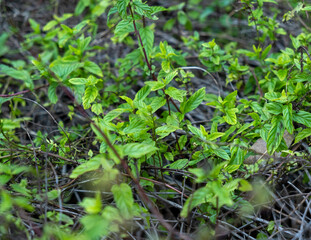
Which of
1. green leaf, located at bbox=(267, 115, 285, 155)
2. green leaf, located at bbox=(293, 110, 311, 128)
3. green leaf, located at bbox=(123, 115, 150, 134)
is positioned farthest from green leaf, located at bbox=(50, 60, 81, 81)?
green leaf, located at bbox=(293, 110, 311, 128)

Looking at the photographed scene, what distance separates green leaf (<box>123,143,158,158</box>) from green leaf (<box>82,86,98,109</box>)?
542mm

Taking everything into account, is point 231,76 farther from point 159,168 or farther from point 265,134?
point 159,168

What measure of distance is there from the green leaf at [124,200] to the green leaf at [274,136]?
3.07 ft

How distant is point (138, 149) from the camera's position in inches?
62.0

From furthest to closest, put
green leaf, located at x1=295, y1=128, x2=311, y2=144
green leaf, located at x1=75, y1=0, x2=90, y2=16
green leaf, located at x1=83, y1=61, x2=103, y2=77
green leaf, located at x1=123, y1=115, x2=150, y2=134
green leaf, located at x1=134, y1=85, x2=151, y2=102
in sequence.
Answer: green leaf, located at x1=75, y1=0, x2=90, y2=16 → green leaf, located at x1=83, y1=61, x2=103, y2=77 → green leaf, located at x1=134, y1=85, x2=151, y2=102 → green leaf, located at x1=295, y1=128, x2=311, y2=144 → green leaf, located at x1=123, y1=115, x2=150, y2=134

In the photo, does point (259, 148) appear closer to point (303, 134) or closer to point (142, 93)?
point (303, 134)

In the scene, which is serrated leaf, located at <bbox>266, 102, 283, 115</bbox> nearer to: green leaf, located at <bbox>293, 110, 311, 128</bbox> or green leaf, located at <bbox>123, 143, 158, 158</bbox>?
green leaf, located at <bbox>293, 110, 311, 128</bbox>

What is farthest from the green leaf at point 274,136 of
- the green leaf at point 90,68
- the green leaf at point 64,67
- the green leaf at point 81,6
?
the green leaf at point 81,6

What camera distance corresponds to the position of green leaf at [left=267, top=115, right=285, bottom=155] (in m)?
1.87

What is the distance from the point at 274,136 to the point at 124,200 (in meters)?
1.02

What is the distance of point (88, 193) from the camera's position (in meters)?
2.14

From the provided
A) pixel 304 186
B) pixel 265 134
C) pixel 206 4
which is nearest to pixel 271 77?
pixel 265 134

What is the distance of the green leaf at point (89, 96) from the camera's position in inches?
78.4

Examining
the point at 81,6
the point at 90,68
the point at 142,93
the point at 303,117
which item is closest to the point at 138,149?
the point at 142,93
